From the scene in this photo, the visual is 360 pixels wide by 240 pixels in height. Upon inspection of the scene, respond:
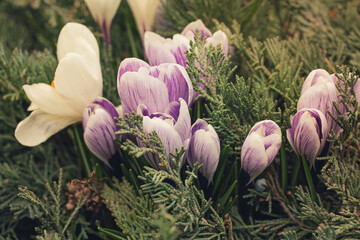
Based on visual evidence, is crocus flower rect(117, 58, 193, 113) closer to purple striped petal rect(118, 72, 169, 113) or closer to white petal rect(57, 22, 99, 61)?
purple striped petal rect(118, 72, 169, 113)

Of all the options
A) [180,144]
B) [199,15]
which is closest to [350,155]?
[180,144]

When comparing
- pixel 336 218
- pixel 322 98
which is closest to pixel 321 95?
pixel 322 98

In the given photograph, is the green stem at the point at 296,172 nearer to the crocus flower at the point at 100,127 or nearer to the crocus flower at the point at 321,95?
the crocus flower at the point at 321,95

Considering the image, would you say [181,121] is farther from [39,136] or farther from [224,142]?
[39,136]

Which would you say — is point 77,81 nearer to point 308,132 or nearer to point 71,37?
point 71,37

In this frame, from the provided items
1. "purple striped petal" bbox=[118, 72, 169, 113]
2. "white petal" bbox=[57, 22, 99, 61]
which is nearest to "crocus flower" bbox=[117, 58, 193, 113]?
"purple striped petal" bbox=[118, 72, 169, 113]

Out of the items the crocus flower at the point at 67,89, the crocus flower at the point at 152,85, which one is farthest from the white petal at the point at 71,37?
the crocus flower at the point at 152,85
